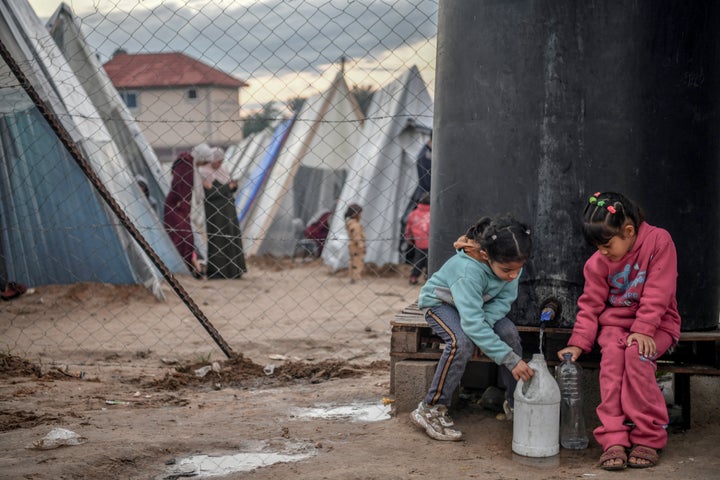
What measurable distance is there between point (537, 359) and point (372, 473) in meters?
0.87

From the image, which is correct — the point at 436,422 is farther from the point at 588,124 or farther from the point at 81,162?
the point at 81,162

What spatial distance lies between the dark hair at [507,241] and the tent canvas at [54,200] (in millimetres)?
5267

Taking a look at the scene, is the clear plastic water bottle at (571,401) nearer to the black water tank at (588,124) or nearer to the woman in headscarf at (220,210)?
the black water tank at (588,124)

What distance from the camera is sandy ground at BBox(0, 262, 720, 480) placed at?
3262 mm

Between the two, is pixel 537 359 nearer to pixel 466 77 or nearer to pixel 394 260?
pixel 466 77

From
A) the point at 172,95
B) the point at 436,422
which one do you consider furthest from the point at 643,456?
the point at 172,95

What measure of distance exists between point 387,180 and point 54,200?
17.3 feet

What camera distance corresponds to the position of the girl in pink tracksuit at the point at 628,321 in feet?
10.9

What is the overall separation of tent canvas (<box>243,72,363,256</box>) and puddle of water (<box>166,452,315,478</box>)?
31.3 feet

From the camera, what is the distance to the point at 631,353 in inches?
131

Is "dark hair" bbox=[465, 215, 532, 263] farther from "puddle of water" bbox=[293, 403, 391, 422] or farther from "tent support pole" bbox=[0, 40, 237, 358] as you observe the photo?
"tent support pole" bbox=[0, 40, 237, 358]

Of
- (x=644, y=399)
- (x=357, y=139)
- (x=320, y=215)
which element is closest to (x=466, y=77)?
(x=644, y=399)

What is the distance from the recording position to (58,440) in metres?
3.47

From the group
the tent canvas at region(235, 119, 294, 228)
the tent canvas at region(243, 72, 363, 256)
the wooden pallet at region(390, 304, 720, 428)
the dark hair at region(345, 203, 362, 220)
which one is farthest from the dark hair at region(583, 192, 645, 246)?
the tent canvas at region(235, 119, 294, 228)
